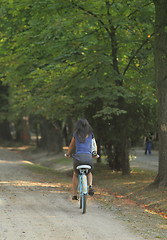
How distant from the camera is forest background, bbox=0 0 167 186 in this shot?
46.7ft

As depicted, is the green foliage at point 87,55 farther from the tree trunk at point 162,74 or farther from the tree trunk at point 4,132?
the tree trunk at point 4,132

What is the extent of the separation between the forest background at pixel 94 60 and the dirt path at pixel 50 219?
4.84 meters

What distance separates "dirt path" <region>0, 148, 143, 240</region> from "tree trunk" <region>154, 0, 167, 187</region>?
3169 mm

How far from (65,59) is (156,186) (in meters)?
6.36

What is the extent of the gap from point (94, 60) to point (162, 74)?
10.9 ft

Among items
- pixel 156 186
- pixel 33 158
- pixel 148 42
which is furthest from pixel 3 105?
pixel 156 186

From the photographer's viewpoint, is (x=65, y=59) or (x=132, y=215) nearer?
(x=132, y=215)

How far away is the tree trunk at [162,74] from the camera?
40.8 ft

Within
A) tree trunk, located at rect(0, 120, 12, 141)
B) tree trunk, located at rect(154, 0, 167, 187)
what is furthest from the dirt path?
tree trunk, located at rect(0, 120, 12, 141)

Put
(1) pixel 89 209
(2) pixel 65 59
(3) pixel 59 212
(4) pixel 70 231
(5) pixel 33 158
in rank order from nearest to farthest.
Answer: (4) pixel 70 231 → (3) pixel 59 212 → (1) pixel 89 209 → (2) pixel 65 59 → (5) pixel 33 158

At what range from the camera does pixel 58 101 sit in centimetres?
1825

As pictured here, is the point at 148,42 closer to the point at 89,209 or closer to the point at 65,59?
the point at 65,59

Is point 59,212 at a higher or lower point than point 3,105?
lower

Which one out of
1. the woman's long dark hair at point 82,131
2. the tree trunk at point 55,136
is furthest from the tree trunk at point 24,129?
the woman's long dark hair at point 82,131
